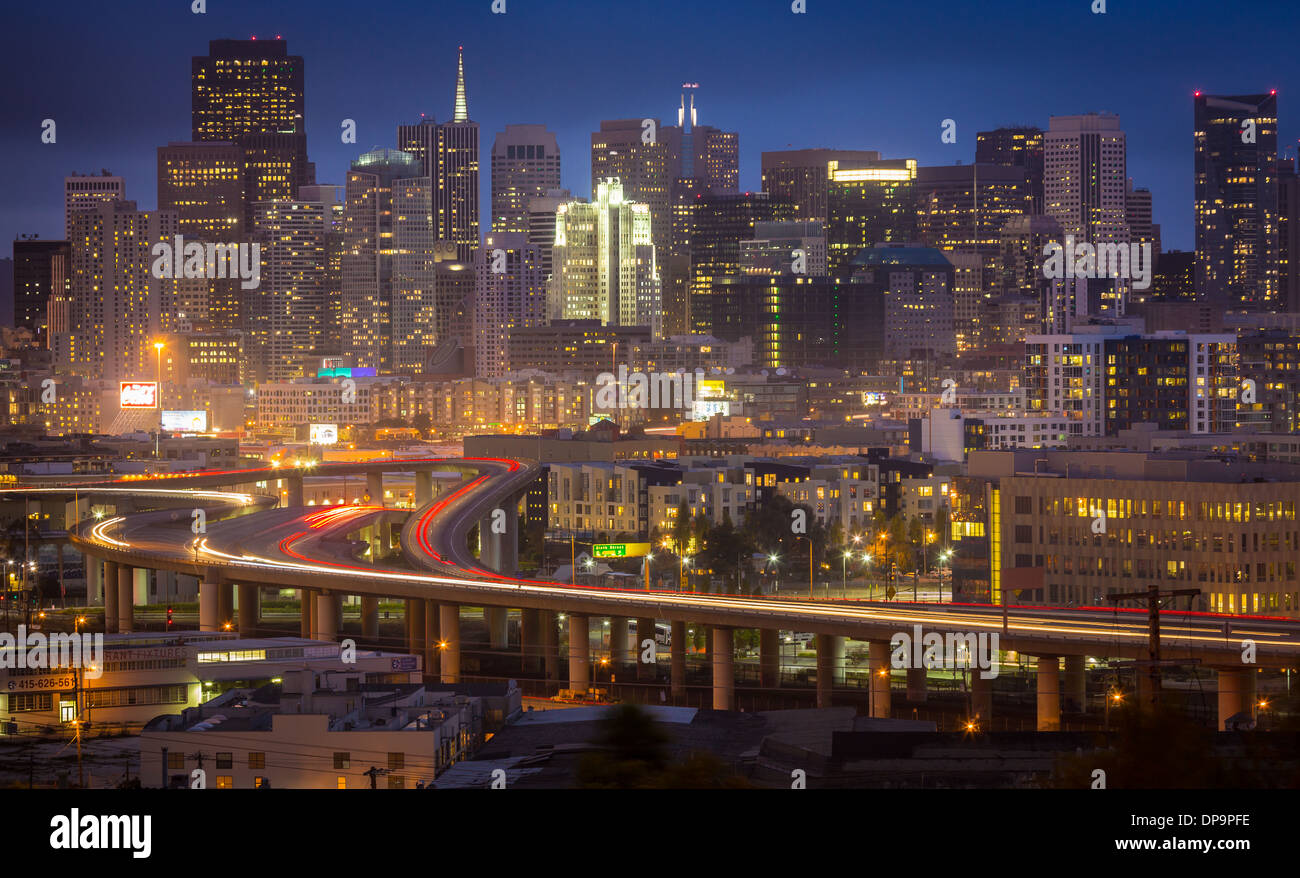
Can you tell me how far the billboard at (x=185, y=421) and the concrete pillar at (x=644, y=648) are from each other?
8518 centimetres

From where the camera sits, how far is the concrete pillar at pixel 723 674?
3919 centimetres

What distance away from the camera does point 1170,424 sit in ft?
367

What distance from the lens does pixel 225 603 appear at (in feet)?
173

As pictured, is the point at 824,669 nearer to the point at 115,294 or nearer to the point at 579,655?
the point at 579,655

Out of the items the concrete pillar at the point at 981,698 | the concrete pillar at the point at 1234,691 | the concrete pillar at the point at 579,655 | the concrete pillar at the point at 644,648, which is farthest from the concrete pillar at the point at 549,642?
the concrete pillar at the point at 1234,691

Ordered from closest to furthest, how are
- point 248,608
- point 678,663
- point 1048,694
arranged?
point 1048,694, point 678,663, point 248,608

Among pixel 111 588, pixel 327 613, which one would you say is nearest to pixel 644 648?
pixel 327 613

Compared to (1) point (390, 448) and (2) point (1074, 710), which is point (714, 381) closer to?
(1) point (390, 448)

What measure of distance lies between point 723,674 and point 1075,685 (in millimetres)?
8034

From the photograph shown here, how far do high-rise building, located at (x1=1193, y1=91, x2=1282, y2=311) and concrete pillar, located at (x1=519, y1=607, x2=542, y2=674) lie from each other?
138 meters

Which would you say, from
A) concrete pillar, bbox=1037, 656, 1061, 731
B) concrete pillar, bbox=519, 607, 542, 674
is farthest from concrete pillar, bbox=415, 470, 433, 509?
concrete pillar, bbox=1037, 656, 1061, 731

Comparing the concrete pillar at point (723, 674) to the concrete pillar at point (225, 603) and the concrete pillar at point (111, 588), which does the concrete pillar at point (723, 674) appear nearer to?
the concrete pillar at point (225, 603)

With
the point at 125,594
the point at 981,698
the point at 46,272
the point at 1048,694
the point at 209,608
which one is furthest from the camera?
the point at 46,272
